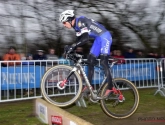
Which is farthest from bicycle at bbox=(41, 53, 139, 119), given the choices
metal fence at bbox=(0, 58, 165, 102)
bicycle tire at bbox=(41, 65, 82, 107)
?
metal fence at bbox=(0, 58, 165, 102)

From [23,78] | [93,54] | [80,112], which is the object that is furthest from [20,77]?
[93,54]

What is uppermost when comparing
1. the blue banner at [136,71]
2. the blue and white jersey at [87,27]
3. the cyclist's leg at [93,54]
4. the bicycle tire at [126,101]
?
the blue and white jersey at [87,27]

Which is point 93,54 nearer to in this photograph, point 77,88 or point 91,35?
point 91,35

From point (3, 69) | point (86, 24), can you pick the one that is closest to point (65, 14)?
point (86, 24)

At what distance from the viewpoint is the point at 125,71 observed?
882cm

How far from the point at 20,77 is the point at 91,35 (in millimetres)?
3390

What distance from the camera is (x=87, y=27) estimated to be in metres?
4.46

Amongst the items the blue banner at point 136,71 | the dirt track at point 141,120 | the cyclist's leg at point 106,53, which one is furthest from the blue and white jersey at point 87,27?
the blue banner at point 136,71

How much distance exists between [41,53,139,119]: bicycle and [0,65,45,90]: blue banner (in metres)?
2.34

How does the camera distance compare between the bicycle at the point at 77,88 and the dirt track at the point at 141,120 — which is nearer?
the bicycle at the point at 77,88

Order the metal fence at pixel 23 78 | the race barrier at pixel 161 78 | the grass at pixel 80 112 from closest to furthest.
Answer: the grass at pixel 80 112 → the metal fence at pixel 23 78 → the race barrier at pixel 161 78

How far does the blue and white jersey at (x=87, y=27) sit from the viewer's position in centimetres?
443

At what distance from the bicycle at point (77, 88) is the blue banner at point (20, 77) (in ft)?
7.67

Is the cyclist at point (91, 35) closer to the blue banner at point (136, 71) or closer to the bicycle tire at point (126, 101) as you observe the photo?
the bicycle tire at point (126, 101)
